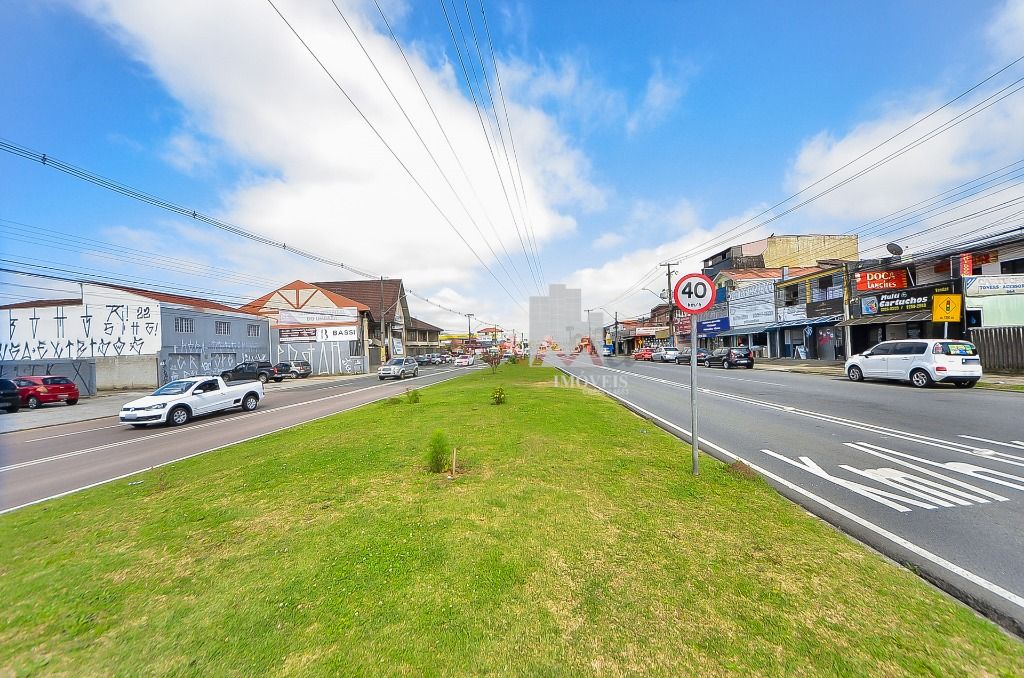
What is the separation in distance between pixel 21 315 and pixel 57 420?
18.4m

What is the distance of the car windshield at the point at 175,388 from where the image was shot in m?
13.6

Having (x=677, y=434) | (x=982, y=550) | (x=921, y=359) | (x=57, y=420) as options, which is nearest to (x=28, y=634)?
(x=982, y=550)

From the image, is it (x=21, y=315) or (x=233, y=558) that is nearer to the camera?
(x=233, y=558)

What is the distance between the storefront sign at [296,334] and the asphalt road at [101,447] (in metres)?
25.8

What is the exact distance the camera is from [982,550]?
3.70 meters

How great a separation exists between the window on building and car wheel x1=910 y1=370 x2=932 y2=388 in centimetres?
1396

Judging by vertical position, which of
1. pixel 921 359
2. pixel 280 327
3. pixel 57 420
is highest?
pixel 280 327

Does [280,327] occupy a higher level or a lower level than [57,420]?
higher

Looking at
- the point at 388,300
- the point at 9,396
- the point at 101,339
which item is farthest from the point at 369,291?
the point at 9,396

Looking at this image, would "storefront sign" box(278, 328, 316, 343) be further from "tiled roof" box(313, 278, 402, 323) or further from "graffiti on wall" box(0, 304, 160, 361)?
"tiled roof" box(313, 278, 402, 323)

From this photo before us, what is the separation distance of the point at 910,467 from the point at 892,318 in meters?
26.6

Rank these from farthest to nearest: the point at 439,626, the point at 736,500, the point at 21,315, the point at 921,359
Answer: the point at 21,315 < the point at 921,359 < the point at 736,500 < the point at 439,626

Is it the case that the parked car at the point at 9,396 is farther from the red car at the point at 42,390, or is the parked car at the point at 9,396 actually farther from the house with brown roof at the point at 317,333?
the house with brown roof at the point at 317,333

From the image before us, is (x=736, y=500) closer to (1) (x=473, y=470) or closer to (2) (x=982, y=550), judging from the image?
(2) (x=982, y=550)
